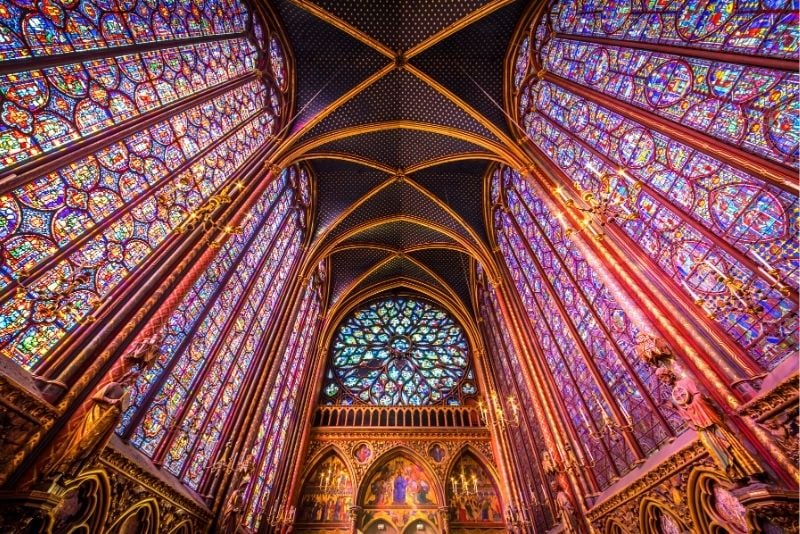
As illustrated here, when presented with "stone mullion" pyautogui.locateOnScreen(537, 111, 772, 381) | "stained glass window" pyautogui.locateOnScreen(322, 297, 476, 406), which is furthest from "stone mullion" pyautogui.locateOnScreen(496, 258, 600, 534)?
"stained glass window" pyautogui.locateOnScreen(322, 297, 476, 406)

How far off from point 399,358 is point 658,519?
1378cm

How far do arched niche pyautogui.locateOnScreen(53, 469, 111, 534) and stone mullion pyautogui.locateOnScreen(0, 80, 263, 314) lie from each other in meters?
3.05

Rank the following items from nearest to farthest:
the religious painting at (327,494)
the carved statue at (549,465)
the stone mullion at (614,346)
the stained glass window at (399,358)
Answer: the stone mullion at (614,346)
the carved statue at (549,465)
the religious painting at (327,494)
the stained glass window at (399,358)

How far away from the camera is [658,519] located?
6.72 meters

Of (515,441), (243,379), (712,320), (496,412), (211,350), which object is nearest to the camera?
(712,320)

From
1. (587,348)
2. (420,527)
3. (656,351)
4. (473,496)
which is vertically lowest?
(656,351)

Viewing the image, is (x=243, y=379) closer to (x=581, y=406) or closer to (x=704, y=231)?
(x=581, y=406)

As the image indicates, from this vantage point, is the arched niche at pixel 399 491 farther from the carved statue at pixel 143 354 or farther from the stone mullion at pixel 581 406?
the carved statue at pixel 143 354

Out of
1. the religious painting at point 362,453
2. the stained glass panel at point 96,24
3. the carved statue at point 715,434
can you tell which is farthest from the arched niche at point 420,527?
the stained glass panel at point 96,24

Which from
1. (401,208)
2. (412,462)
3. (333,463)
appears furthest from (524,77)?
(333,463)

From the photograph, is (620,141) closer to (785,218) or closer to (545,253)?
(785,218)

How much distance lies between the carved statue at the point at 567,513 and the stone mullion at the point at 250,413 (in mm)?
8607

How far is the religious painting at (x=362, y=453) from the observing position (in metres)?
15.4

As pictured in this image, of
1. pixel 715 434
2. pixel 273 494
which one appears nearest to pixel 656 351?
pixel 715 434
